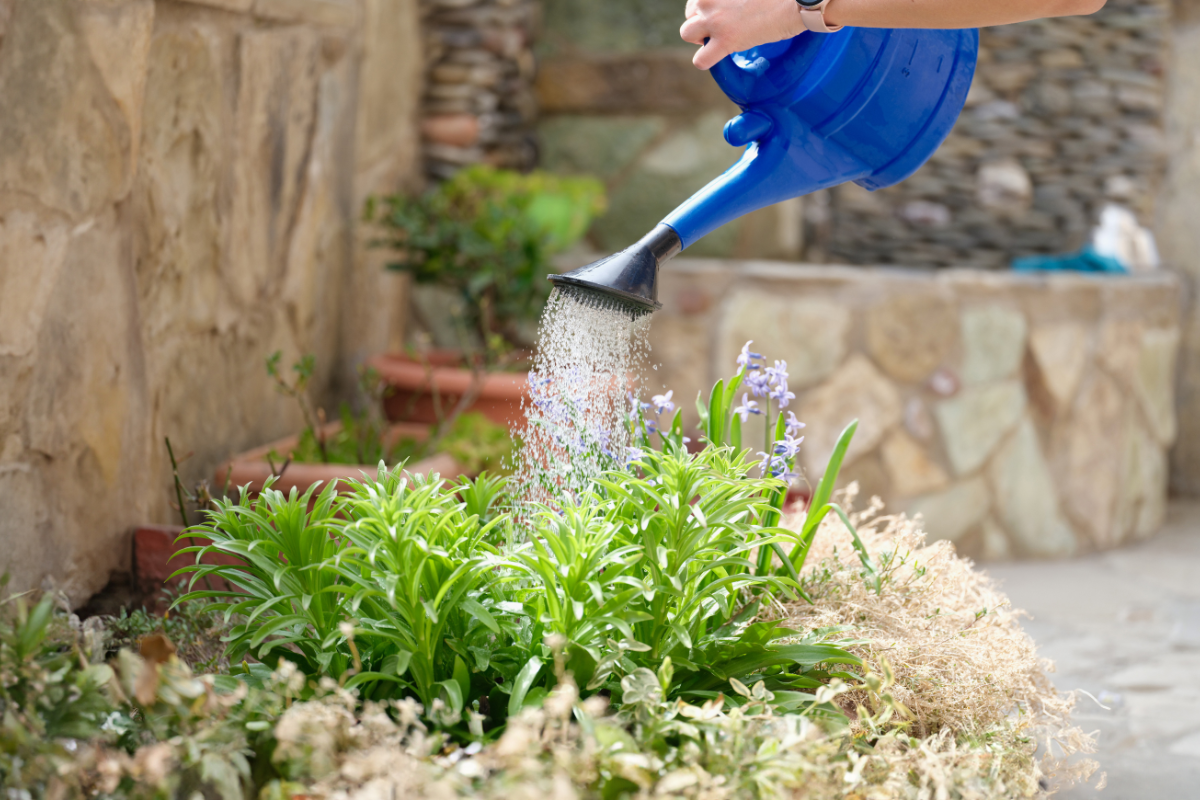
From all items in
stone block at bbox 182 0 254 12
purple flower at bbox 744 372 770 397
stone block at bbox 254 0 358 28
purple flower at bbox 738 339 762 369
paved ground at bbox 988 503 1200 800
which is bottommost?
paved ground at bbox 988 503 1200 800

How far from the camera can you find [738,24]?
3.68 feet

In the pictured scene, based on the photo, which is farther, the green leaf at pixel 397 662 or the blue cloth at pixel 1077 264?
the blue cloth at pixel 1077 264

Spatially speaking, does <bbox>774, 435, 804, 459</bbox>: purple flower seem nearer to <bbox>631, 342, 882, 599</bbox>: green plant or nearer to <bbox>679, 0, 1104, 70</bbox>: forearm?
<bbox>631, 342, 882, 599</bbox>: green plant

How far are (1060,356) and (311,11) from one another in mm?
2368

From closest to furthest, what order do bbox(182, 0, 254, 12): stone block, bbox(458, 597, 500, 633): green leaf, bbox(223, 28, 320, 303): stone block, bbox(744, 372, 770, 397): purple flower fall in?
bbox(458, 597, 500, 633): green leaf < bbox(744, 372, 770, 397): purple flower < bbox(182, 0, 254, 12): stone block < bbox(223, 28, 320, 303): stone block

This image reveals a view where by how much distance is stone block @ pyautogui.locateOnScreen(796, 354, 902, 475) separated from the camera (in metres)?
3.00

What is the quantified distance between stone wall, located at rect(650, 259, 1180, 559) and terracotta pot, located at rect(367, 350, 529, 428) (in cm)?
76

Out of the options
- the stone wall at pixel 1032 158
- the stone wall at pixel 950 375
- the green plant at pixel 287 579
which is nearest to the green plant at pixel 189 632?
the green plant at pixel 287 579

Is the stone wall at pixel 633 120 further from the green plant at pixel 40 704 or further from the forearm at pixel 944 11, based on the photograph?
the green plant at pixel 40 704

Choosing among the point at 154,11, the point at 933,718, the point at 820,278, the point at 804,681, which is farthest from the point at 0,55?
the point at 820,278

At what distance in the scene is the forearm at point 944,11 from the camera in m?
0.98

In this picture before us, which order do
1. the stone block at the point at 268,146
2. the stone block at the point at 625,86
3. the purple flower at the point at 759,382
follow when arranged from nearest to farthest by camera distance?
the purple flower at the point at 759,382, the stone block at the point at 268,146, the stone block at the point at 625,86

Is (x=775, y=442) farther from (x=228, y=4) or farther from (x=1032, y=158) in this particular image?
(x=1032, y=158)

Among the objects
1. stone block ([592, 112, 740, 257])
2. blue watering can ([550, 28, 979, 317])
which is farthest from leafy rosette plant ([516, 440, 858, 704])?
stone block ([592, 112, 740, 257])
